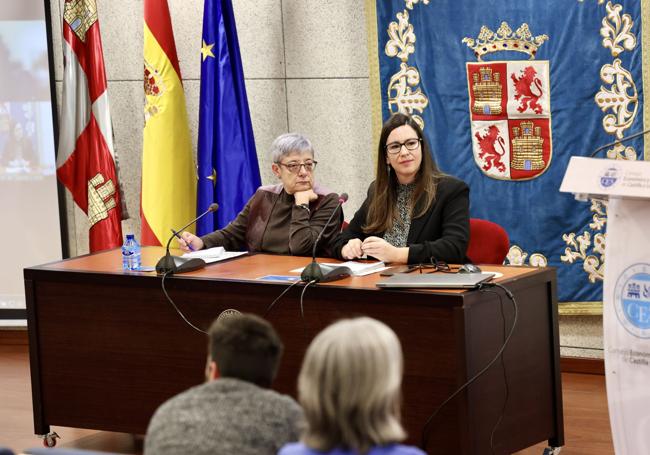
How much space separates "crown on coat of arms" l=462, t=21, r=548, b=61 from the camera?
516cm

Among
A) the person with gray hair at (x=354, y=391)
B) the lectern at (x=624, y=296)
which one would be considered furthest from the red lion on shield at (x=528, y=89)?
the person with gray hair at (x=354, y=391)

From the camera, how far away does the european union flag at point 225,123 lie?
562cm

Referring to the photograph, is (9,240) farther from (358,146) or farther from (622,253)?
(622,253)

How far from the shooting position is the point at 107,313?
4246mm

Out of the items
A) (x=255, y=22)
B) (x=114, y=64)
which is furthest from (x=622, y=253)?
(x=114, y=64)

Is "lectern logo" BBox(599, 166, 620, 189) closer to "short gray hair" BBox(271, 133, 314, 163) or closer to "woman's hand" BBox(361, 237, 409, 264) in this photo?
"woman's hand" BBox(361, 237, 409, 264)

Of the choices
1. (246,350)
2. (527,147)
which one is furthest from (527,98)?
(246,350)

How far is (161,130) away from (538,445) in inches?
104

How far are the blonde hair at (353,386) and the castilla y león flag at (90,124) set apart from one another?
420cm

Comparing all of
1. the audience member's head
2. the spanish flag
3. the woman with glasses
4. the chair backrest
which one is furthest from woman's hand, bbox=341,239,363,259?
the audience member's head

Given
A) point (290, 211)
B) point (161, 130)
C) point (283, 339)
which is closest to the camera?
point (283, 339)

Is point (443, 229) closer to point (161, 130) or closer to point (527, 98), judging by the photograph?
point (527, 98)

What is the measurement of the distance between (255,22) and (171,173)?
36.2 inches

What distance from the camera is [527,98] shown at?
5.21 metres
